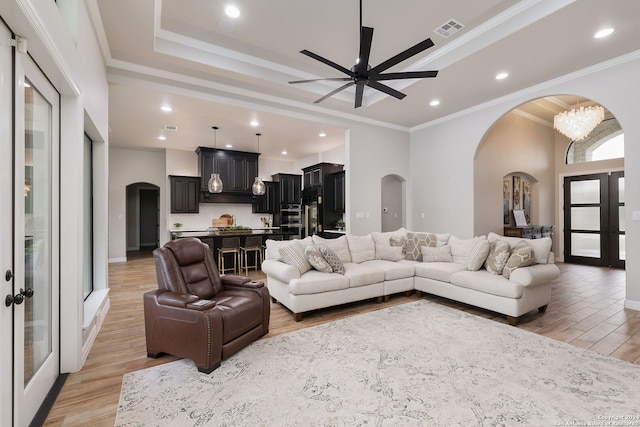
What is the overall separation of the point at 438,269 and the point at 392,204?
140 inches

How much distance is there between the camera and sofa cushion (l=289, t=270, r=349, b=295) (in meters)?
3.46

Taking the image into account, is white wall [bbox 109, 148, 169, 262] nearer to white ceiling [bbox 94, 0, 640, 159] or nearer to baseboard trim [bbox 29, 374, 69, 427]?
white ceiling [bbox 94, 0, 640, 159]

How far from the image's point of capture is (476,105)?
5543 millimetres

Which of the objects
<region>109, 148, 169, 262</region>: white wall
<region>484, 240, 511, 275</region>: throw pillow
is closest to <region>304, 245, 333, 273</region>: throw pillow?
<region>484, 240, 511, 275</region>: throw pillow

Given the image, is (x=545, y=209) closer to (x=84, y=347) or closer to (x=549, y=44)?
(x=549, y=44)

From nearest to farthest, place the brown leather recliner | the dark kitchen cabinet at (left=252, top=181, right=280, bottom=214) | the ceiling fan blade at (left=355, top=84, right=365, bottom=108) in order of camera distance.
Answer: the brown leather recliner < the ceiling fan blade at (left=355, top=84, right=365, bottom=108) < the dark kitchen cabinet at (left=252, top=181, right=280, bottom=214)

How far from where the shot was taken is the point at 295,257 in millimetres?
3764

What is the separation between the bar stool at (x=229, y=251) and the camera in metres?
6.03

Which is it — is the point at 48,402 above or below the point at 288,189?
below

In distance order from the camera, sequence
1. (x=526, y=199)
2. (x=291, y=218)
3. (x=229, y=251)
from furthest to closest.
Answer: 1. (x=291, y=218)
2. (x=526, y=199)
3. (x=229, y=251)

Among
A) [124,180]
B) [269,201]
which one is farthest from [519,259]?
[124,180]

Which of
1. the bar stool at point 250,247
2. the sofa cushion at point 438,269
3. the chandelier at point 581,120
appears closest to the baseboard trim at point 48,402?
the bar stool at point 250,247

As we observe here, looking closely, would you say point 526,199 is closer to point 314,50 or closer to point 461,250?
point 461,250

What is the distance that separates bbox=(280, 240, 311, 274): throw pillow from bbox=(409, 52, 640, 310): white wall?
3704 mm
